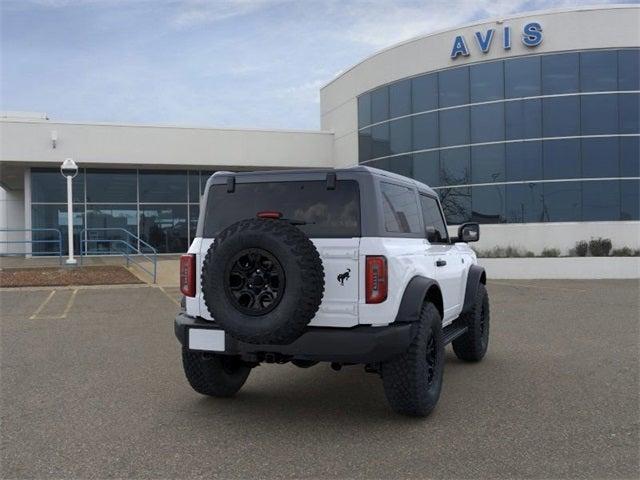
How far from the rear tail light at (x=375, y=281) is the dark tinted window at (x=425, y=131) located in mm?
19088

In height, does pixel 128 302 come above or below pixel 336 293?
below

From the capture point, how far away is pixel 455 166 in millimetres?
22250

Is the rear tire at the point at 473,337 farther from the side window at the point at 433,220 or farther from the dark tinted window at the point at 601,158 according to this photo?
the dark tinted window at the point at 601,158

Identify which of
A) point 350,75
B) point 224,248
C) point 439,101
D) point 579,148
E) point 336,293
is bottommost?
point 336,293

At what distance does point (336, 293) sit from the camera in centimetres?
451

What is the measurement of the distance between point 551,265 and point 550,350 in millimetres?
12142

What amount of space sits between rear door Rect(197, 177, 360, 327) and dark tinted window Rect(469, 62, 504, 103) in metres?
18.4

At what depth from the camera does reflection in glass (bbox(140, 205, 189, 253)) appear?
2561 cm

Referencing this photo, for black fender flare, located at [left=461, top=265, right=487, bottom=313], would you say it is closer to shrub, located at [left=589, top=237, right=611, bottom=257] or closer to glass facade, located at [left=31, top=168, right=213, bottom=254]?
shrub, located at [left=589, top=237, right=611, bottom=257]

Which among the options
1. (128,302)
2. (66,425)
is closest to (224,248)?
(66,425)

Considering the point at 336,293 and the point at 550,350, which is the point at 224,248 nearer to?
the point at 336,293

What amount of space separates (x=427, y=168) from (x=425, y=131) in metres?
1.40

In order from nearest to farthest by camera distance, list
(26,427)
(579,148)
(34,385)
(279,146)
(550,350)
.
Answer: (26,427)
(34,385)
(550,350)
(579,148)
(279,146)

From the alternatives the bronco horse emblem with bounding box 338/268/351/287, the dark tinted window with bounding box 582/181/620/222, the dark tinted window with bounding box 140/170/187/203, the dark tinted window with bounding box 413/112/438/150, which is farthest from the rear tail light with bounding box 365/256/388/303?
the dark tinted window with bounding box 140/170/187/203
